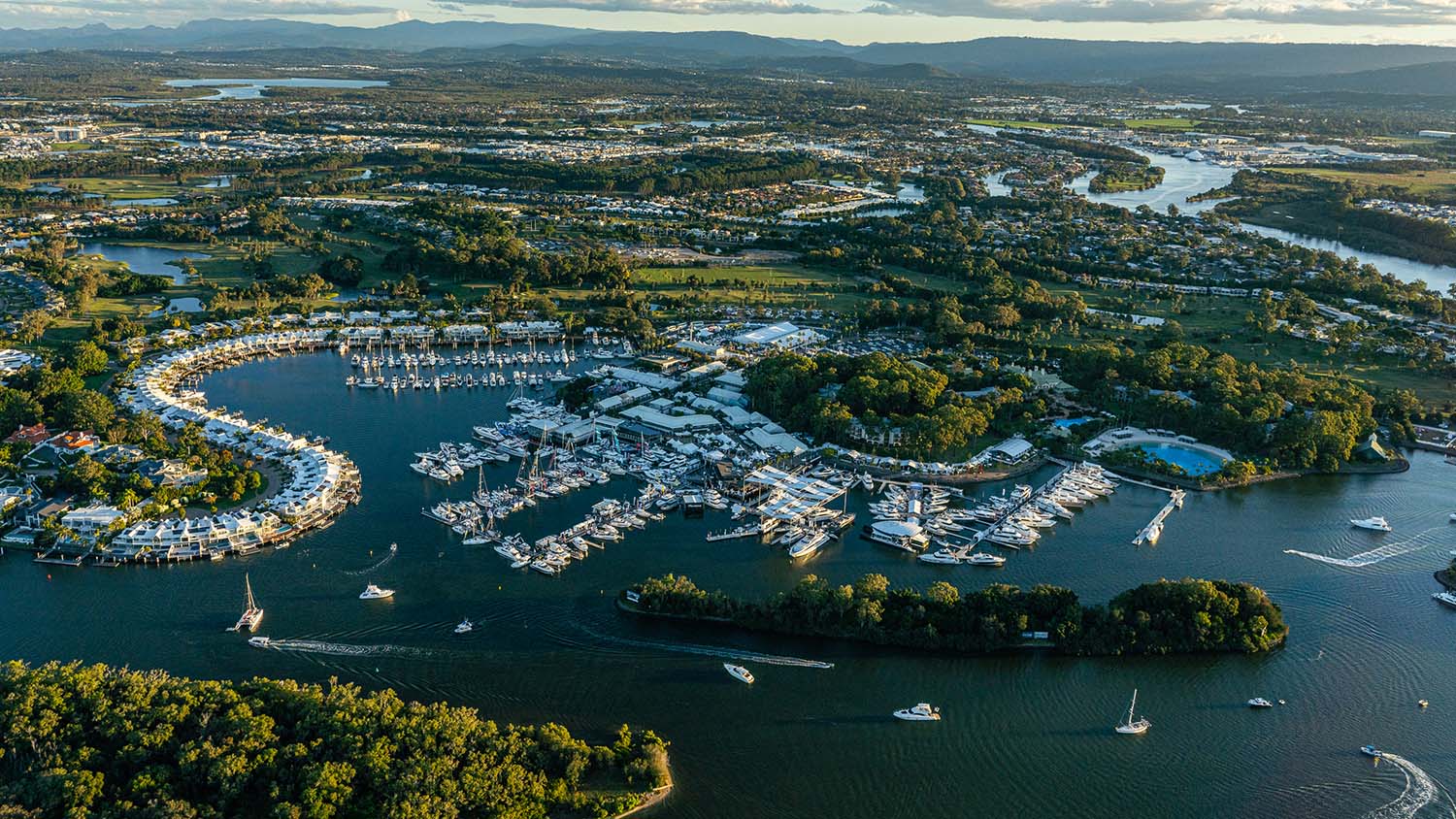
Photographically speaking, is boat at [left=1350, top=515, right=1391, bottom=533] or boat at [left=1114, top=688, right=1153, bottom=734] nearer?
boat at [left=1114, top=688, right=1153, bottom=734]

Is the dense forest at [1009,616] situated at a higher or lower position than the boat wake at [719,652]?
higher

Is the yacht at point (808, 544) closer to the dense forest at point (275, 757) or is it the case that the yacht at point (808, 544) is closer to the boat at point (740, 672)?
the boat at point (740, 672)

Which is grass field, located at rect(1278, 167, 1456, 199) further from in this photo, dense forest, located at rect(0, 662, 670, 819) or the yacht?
dense forest, located at rect(0, 662, 670, 819)

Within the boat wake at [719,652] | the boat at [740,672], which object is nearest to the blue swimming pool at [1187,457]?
the boat wake at [719,652]

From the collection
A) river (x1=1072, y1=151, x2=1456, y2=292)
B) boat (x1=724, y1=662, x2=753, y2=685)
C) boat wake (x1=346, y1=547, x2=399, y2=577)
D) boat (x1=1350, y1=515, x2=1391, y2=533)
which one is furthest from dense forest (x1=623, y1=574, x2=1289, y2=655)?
river (x1=1072, y1=151, x2=1456, y2=292)

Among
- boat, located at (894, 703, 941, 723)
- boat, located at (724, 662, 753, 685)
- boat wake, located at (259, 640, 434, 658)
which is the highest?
boat, located at (724, 662, 753, 685)

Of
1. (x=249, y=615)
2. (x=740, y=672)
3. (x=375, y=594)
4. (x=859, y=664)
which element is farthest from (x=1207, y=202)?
(x=249, y=615)

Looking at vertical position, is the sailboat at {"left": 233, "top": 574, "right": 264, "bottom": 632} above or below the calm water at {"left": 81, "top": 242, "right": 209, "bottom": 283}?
below

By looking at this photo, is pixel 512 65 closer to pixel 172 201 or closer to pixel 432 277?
pixel 172 201
